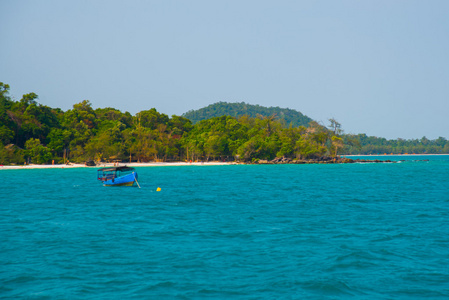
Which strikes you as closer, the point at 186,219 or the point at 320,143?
the point at 186,219

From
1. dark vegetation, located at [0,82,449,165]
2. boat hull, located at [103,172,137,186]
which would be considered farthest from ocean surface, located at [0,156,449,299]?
dark vegetation, located at [0,82,449,165]

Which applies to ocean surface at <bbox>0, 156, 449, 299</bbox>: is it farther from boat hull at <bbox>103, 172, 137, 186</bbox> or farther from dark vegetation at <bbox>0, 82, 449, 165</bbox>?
dark vegetation at <bbox>0, 82, 449, 165</bbox>

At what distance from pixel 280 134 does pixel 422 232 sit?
5025 inches

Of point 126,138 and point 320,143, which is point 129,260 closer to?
point 126,138

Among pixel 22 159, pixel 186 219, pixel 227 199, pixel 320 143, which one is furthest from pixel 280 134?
pixel 186 219

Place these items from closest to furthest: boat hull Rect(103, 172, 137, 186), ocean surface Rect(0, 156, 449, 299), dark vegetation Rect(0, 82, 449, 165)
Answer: ocean surface Rect(0, 156, 449, 299)
boat hull Rect(103, 172, 137, 186)
dark vegetation Rect(0, 82, 449, 165)

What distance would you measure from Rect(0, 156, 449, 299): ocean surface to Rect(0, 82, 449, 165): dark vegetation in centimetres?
7907

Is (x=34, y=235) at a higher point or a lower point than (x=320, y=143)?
lower

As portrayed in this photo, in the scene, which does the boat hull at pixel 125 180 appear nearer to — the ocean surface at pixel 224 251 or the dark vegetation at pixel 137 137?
the ocean surface at pixel 224 251

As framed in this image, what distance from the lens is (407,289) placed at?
52.2 ft

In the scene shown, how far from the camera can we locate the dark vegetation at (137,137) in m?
112

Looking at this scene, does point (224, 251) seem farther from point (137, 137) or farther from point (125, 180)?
point (137, 137)

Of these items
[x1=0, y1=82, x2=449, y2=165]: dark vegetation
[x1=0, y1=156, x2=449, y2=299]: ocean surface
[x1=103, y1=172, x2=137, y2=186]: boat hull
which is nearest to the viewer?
[x1=0, y1=156, x2=449, y2=299]: ocean surface

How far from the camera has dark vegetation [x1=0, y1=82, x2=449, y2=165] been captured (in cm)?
11219
